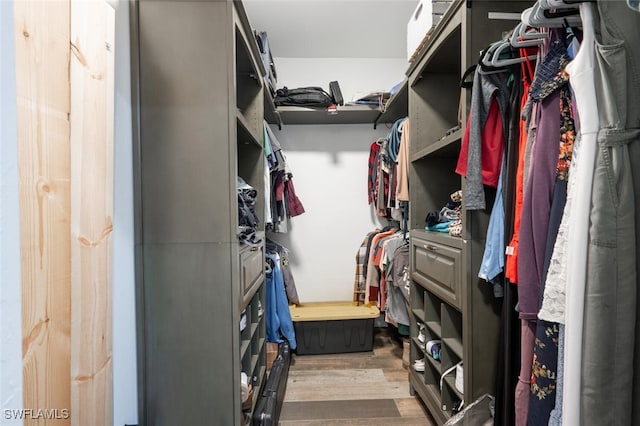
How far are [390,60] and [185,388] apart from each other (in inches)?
112

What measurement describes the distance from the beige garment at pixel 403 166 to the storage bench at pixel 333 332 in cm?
95

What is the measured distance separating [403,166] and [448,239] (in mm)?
856

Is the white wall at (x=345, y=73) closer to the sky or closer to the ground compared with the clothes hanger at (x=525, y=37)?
closer to the sky

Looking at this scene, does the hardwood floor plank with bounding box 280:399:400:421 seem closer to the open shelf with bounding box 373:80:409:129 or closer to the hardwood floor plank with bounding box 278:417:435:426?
the hardwood floor plank with bounding box 278:417:435:426

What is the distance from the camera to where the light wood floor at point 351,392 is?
165 cm

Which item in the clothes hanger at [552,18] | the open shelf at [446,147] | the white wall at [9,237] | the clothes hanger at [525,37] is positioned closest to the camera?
the white wall at [9,237]

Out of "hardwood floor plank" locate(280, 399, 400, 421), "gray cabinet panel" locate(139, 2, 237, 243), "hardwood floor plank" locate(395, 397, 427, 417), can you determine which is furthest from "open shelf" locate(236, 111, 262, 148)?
"hardwood floor plank" locate(395, 397, 427, 417)

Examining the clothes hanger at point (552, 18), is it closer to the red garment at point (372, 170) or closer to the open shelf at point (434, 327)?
the open shelf at point (434, 327)

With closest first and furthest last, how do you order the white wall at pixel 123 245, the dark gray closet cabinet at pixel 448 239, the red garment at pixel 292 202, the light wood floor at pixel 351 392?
the white wall at pixel 123 245 < the dark gray closet cabinet at pixel 448 239 < the light wood floor at pixel 351 392 < the red garment at pixel 292 202

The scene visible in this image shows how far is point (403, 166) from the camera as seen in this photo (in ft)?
6.86

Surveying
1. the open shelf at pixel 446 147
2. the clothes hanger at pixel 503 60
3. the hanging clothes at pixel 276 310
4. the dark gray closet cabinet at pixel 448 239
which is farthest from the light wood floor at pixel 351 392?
the clothes hanger at pixel 503 60

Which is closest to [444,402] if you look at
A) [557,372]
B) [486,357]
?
[486,357]

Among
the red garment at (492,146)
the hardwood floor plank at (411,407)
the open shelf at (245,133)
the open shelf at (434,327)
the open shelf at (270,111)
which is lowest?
the hardwood floor plank at (411,407)

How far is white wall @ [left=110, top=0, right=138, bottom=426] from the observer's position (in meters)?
1.06
